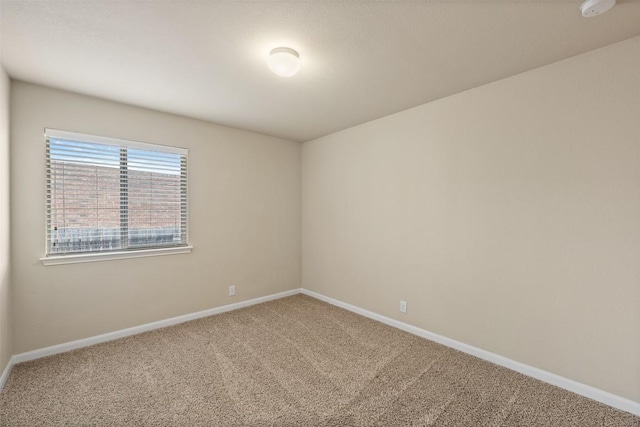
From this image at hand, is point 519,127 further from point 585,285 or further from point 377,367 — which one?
point 377,367

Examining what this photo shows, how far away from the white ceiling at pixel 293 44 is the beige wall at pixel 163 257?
343 millimetres

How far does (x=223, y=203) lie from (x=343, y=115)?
1894 mm

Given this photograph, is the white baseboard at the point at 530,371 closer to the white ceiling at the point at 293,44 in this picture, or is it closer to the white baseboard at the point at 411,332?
the white baseboard at the point at 411,332

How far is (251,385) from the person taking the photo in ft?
7.01

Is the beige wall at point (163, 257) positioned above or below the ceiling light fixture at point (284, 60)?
below

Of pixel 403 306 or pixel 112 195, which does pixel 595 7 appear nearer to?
pixel 403 306

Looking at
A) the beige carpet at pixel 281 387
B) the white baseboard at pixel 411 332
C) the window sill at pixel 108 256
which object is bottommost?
the beige carpet at pixel 281 387

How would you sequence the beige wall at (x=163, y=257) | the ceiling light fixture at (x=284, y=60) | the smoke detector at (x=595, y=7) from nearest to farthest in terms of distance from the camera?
1. the smoke detector at (x=595, y=7)
2. the ceiling light fixture at (x=284, y=60)
3. the beige wall at (x=163, y=257)

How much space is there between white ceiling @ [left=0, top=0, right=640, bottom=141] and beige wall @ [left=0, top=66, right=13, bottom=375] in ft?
0.94

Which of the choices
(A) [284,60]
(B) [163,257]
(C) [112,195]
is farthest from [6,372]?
(A) [284,60]

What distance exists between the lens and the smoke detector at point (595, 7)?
1.49 metres

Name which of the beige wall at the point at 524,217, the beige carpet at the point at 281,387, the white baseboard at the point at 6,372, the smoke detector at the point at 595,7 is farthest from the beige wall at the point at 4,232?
the smoke detector at the point at 595,7

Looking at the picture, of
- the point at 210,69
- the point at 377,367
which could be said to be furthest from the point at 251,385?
the point at 210,69

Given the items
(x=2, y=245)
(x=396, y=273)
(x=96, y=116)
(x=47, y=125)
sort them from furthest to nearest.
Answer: (x=396, y=273)
(x=96, y=116)
(x=47, y=125)
(x=2, y=245)
